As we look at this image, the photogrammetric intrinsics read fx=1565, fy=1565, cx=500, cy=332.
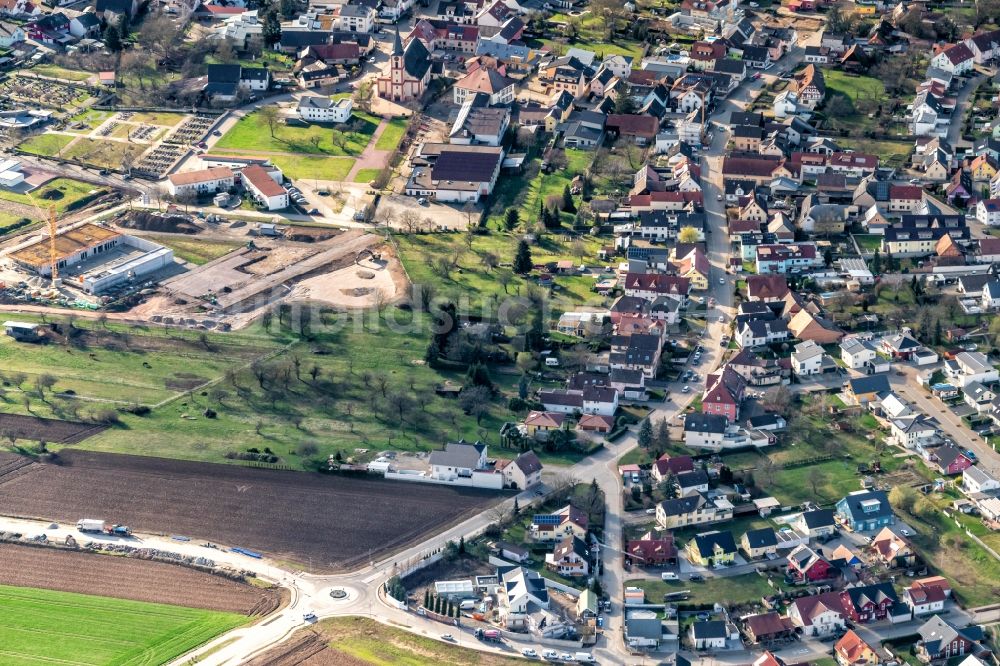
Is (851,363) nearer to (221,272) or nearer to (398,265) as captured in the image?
(398,265)

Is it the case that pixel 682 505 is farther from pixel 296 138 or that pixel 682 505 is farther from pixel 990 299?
pixel 296 138

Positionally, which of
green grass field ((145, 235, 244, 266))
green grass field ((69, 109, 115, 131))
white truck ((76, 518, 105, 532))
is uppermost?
green grass field ((69, 109, 115, 131))

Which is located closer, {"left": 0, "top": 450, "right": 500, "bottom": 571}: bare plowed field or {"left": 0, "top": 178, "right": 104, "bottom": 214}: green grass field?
{"left": 0, "top": 450, "right": 500, "bottom": 571}: bare plowed field

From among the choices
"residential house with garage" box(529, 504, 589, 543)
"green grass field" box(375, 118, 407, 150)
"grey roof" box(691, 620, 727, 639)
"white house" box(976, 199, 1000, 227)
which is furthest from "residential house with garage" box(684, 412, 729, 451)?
"green grass field" box(375, 118, 407, 150)

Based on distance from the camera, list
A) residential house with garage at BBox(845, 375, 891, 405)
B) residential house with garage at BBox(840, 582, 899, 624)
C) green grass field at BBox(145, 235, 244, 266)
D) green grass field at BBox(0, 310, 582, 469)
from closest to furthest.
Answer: residential house with garage at BBox(840, 582, 899, 624) < green grass field at BBox(0, 310, 582, 469) < residential house with garage at BBox(845, 375, 891, 405) < green grass field at BBox(145, 235, 244, 266)

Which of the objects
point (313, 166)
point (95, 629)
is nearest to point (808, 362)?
point (95, 629)

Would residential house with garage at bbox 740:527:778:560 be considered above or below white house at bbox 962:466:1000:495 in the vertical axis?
below

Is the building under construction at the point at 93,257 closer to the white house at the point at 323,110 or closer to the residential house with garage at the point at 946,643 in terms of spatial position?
the white house at the point at 323,110

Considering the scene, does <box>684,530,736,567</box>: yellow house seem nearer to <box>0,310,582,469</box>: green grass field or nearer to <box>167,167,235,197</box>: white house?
<box>0,310,582,469</box>: green grass field
